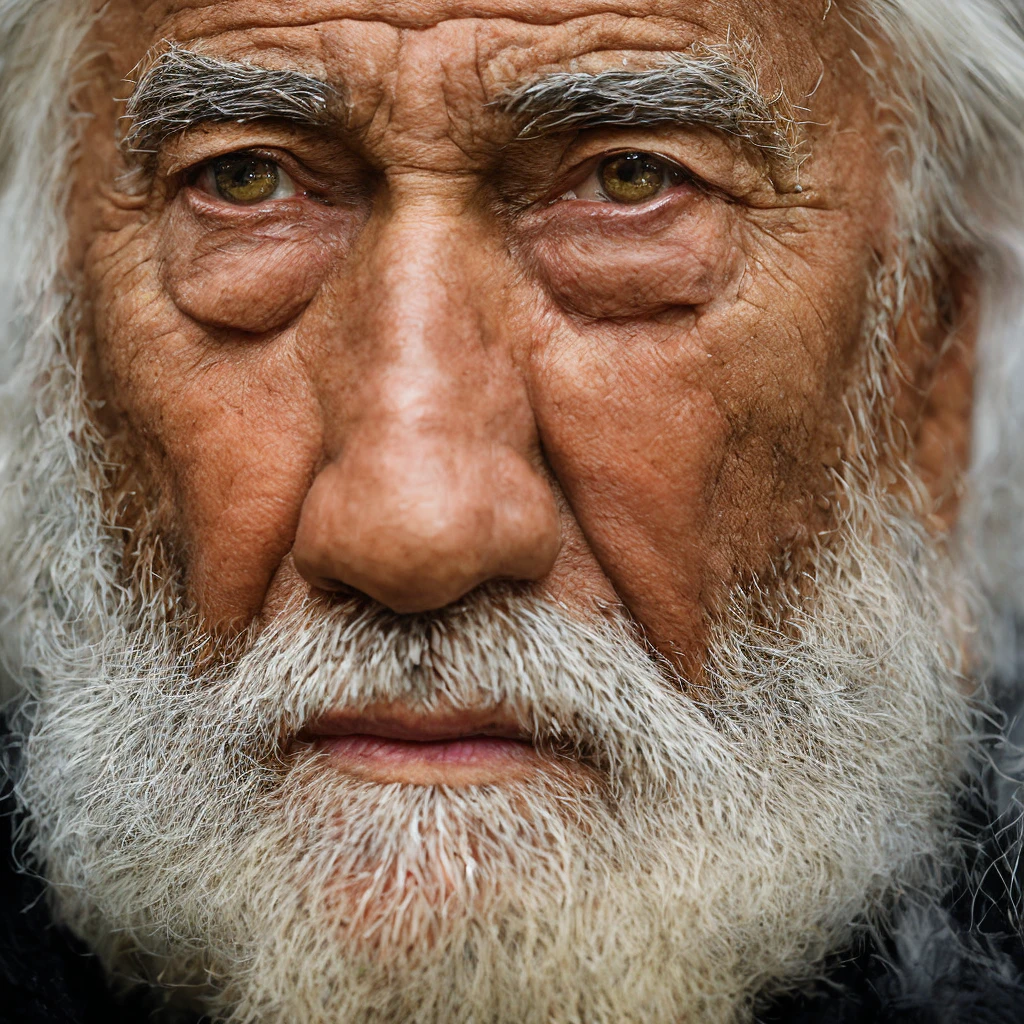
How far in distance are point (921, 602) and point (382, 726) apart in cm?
101

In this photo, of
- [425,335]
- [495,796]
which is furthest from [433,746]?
[425,335]

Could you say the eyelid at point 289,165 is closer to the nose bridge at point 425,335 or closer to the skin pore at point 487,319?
the skin pore at point 487,319

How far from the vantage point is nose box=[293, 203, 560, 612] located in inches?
61.6

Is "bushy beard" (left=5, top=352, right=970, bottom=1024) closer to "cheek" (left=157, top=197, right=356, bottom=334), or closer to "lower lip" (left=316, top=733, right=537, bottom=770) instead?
"lower lip" (left=316, top=733, right=537, bottom=770)

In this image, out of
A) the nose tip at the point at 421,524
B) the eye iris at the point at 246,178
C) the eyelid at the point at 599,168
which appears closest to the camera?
the nose tip at the point at 421,524

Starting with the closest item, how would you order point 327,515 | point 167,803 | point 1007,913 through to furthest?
point 327,515 → point 167,803 → point 1007,913

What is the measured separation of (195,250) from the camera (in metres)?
1.93

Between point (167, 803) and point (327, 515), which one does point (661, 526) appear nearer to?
point (327, 515)

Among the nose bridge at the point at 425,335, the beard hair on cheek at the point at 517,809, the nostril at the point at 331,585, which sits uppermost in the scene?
the nose bridge at the point at 425,335

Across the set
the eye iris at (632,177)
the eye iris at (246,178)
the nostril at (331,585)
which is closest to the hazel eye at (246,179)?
the eye iris at (246,178)

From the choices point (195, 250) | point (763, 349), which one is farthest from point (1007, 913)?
point (195, 250)

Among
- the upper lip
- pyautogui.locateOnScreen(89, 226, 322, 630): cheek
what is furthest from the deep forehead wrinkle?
the upper lip

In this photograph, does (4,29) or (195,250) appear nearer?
(195,250)

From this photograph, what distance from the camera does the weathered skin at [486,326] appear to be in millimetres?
1659
